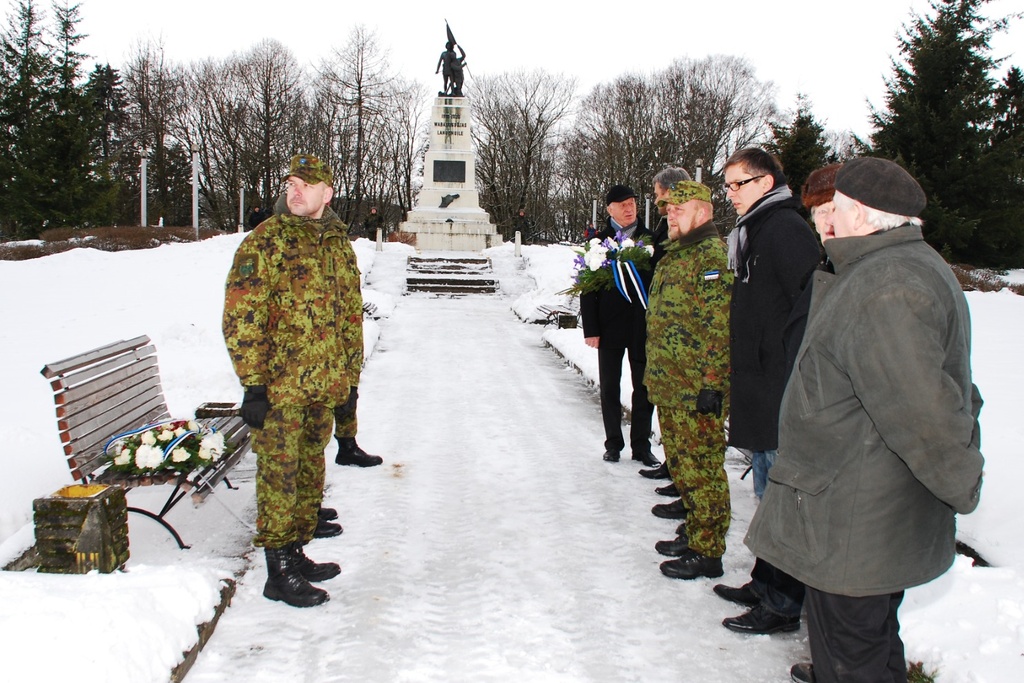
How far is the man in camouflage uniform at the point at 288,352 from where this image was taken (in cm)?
309

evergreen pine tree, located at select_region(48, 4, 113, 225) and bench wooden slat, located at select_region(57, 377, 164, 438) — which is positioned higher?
evergreen pine tree, located at select_region(48, 4, 113, 225)

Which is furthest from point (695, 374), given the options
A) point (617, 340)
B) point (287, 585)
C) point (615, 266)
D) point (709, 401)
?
point (287, 585)

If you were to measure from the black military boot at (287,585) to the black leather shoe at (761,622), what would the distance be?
1.79 meters

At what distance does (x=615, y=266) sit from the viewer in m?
5.12

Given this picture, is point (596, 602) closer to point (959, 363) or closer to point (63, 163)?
point (959, 363)

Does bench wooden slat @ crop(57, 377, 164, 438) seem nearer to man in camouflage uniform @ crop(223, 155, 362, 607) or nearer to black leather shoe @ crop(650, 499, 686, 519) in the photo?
man in camouflage uniform @ crop(223, 155, 362, 607)

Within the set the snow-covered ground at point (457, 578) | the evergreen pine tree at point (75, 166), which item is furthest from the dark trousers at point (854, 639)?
the evergreen pine tree at point (75, 166)

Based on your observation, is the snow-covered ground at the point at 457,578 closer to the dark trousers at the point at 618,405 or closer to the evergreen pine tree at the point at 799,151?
the dark trousers at the point at 618,405

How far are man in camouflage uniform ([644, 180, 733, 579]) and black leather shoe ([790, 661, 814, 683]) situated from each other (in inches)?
31.3

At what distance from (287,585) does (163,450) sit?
3.35 ft

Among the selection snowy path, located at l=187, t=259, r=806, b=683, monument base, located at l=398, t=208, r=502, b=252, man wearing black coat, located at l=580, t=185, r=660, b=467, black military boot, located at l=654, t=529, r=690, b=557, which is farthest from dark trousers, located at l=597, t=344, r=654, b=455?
monument base, located at l=398, t=208, r=502, b=252

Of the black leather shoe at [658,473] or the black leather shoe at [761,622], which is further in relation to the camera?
the black leather shoe at [658,473]

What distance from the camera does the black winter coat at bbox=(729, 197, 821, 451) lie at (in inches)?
124

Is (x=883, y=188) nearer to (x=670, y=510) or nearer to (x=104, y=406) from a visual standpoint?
(x=670, y=510)
